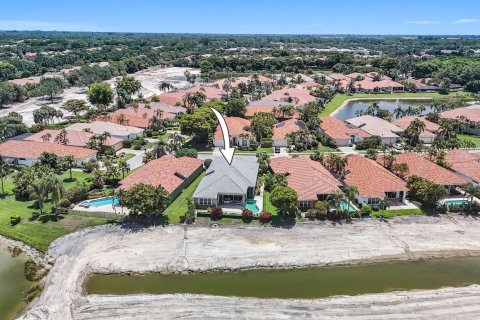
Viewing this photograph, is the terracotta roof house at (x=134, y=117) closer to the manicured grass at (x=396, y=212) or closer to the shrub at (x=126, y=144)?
the shrub at (x=126, y=144)

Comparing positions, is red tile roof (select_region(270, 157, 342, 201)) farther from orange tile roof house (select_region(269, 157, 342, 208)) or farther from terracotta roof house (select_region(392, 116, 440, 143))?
terracotta roof house (select_region(392, 116, 440, 143))

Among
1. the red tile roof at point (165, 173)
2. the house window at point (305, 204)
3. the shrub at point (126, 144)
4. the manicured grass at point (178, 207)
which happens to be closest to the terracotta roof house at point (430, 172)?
the house window at point (305, 204)

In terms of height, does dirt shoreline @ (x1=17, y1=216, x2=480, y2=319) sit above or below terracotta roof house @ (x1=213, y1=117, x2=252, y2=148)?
below

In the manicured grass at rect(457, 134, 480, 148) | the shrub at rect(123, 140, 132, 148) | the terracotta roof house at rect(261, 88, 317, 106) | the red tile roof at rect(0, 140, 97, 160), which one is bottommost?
the manicured grass at rect(457, 134, 480, 148)

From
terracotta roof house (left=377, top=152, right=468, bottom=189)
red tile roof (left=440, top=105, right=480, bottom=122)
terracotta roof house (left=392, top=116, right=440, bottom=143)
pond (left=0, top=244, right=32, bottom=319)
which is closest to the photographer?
pond (left=0, top=244, right=32, bottom=319)

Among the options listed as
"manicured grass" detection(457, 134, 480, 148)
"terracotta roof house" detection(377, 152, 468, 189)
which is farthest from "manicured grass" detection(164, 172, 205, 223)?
"manicured grass" detection(457, 134, 480, 148)

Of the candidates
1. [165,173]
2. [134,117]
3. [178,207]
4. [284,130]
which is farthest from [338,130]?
[134,117]

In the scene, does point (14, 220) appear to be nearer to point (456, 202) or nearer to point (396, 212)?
point (396, 212)

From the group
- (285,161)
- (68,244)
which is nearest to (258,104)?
(285,161)
